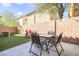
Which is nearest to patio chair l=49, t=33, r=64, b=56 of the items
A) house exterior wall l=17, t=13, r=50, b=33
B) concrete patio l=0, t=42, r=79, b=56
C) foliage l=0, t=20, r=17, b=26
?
concrete patio l=0, t=42, r=79, b=56

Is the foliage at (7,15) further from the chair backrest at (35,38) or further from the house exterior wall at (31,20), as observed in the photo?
the chair backrest at (35,38)

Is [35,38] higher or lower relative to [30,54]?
higher

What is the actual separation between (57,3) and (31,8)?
30 cm

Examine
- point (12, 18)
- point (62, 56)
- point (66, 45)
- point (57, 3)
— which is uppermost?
point (57, 3)

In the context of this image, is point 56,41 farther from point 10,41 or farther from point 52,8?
point 10,41

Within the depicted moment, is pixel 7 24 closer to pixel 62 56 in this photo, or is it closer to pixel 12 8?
pixel 12 8

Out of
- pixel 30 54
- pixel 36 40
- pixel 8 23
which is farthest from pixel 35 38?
pixel 8 23

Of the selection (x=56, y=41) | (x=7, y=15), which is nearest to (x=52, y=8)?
(x=56, y=41)

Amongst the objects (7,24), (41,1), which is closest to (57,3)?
(41,1)

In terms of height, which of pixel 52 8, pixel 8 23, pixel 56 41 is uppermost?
pixel 52 8

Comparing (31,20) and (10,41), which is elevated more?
(31,20)

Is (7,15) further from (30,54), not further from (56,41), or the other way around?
(56,41)

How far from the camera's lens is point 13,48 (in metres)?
2.04

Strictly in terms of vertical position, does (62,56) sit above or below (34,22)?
below
